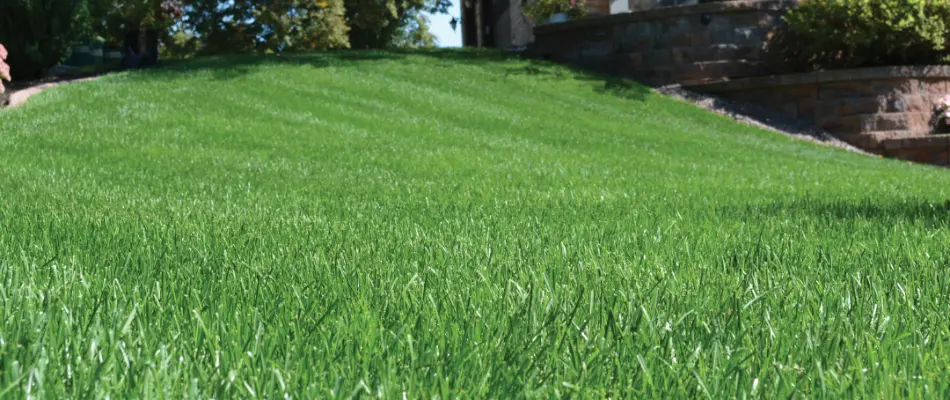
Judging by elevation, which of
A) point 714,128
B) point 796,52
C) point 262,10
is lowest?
point 714,128

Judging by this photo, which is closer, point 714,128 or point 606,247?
point 606,247

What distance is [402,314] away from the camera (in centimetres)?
235

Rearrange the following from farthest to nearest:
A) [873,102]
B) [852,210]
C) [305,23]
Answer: [305,23], [873,102], [852,210]

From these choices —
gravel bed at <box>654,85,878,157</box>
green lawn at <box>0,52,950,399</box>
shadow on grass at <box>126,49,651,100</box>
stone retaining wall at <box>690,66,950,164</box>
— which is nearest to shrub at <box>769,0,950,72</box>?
stone retaining wall at <box>690,66,950,164</box>

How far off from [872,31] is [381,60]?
10.8 meters

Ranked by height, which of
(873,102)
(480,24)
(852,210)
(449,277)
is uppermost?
(480,24)

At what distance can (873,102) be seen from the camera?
61.0 feet

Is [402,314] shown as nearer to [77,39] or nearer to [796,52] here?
[77,39]

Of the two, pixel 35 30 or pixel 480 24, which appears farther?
pixel 480 24

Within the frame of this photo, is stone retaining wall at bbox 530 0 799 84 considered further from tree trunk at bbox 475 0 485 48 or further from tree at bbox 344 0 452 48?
tree trunk at bbox 475 0 485 48

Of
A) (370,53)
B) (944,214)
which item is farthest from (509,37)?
(944,214)

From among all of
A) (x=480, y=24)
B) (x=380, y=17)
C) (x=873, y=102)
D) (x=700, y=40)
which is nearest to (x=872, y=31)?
(x=873, y=102)

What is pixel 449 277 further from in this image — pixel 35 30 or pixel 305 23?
pixel 305 23

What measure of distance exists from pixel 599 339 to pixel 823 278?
152 cm
